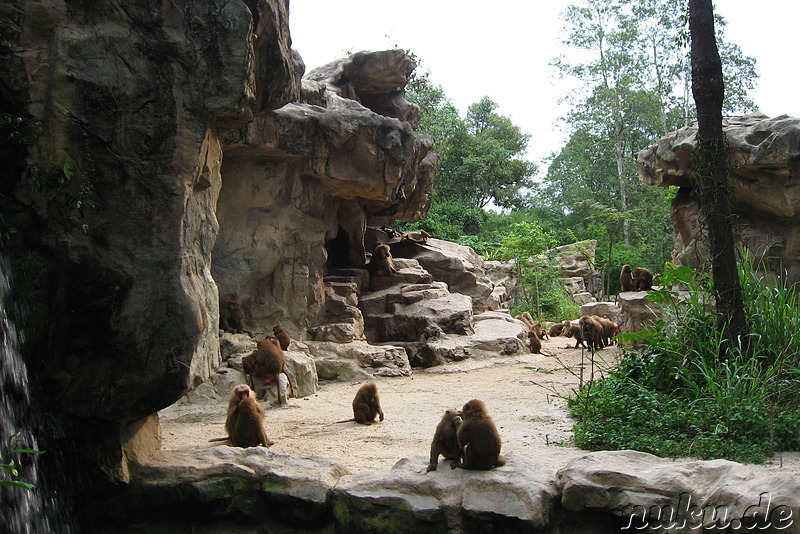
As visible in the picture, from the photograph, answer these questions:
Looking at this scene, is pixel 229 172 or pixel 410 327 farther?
pixel 410 327

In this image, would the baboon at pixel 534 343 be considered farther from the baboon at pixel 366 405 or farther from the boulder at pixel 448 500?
the boulder at pixel 448 500

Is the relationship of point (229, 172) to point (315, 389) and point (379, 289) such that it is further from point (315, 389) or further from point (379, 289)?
point (379, 289)

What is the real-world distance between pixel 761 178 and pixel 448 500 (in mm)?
10695

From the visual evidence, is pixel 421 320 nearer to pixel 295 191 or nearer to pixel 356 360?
pixel 356 360

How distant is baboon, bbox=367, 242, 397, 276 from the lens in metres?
17.3

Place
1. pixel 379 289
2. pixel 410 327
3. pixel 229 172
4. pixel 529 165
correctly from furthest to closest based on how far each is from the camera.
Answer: pixel 529 165, pixel 379 289, pixel 410 327, pixel 229 172

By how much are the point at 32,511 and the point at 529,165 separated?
36.6 meters

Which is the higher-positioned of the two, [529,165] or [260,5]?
[529,165]

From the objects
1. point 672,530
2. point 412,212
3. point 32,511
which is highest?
point 412,212

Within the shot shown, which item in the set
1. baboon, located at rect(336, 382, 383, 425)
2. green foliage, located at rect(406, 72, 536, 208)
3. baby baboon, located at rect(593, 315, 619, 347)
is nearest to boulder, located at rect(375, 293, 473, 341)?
baby baboon, located at rect(593, 315, 619, 347)

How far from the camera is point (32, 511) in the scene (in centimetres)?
464

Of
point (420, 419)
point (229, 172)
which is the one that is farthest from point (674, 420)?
point (229, 172)

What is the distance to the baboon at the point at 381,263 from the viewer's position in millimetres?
17281

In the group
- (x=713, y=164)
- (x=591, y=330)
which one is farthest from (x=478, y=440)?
(x=591, y=330)
